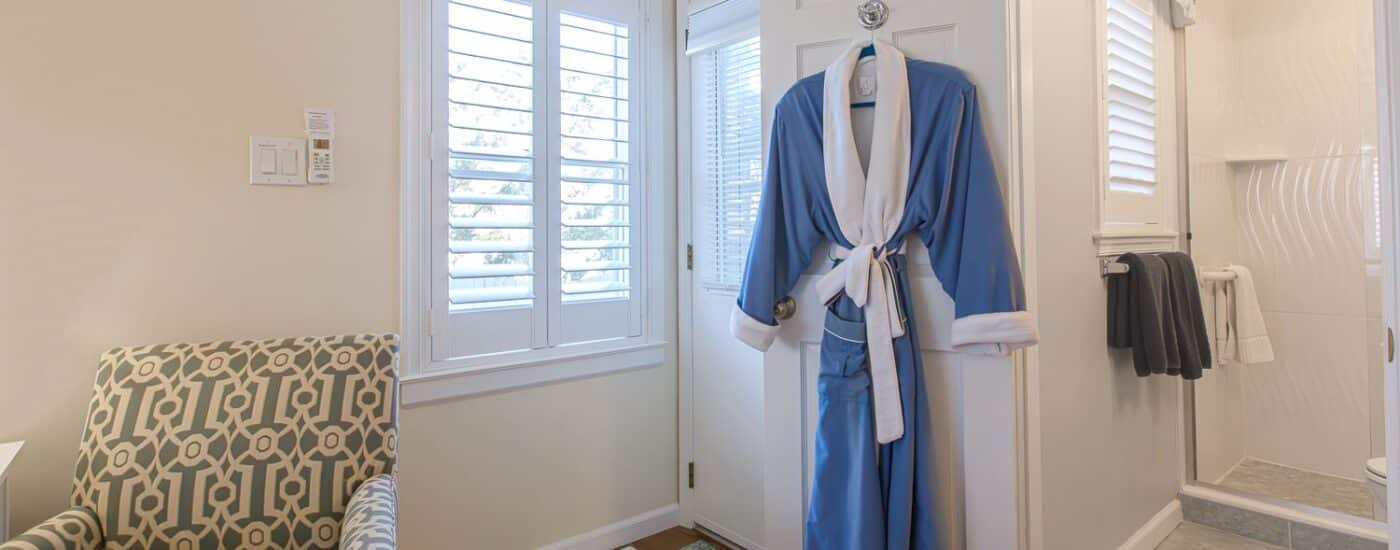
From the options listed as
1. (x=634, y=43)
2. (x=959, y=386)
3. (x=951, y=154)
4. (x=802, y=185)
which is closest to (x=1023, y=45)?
(x=951, y=154)

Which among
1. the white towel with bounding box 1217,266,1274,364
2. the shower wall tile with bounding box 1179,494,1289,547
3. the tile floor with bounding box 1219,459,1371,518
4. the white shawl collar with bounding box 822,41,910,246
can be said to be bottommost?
the shower wall tile with bounding box 1179,494,1289,547


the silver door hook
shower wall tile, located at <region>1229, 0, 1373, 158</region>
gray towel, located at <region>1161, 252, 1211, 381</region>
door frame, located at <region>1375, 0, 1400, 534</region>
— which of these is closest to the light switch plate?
the silver door hook

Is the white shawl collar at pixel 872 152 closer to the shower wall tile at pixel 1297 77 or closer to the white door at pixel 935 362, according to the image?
the white door at pixel 935 362

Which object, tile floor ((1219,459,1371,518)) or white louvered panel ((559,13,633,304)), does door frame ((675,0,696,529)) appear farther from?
tile floor ((1219,459,1371,518))

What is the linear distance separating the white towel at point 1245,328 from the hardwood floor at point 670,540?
204 cm

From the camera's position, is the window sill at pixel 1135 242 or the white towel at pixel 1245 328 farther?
the white towel at pixel 1245 328

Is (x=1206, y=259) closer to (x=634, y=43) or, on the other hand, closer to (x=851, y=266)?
(x=851, y=266)

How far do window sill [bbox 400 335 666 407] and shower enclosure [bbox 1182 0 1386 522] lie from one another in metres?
2.15

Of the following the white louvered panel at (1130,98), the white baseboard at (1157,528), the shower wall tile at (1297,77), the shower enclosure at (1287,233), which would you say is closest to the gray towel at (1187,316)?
the white louvered panel at (1130,98)

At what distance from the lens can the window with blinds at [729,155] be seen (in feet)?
7.50

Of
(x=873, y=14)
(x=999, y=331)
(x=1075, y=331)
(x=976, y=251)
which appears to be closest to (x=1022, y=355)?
(x=999, y=331)

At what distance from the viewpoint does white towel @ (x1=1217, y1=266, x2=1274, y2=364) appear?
2.43 m

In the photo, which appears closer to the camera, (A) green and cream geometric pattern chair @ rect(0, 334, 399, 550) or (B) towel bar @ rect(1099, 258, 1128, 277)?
(A) green and cream geometric pattern chair @ rect(0, 334, 399, 550)

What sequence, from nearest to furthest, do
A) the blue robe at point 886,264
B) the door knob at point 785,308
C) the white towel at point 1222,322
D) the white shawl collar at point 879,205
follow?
the blue robe at point 886,264 < the white shawl collar at point 879,205 < the door knob at point 785,308 < the white towel at point 1222,322
